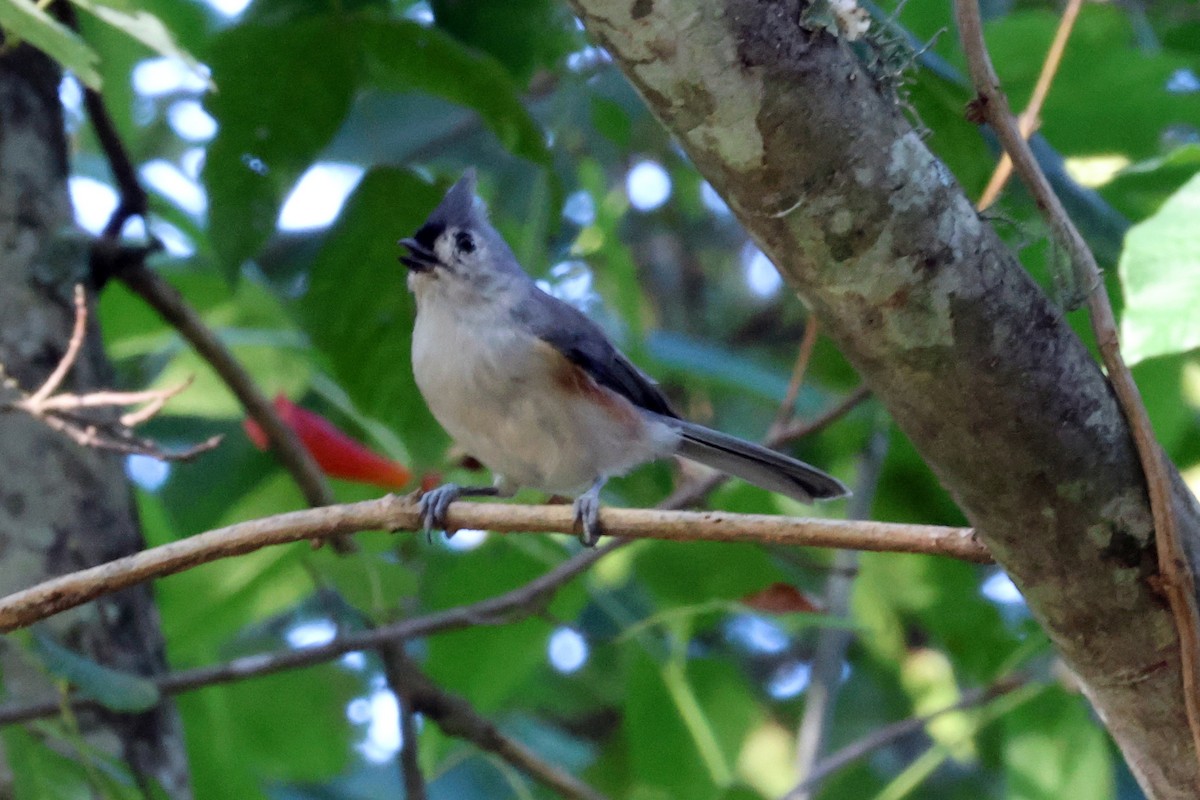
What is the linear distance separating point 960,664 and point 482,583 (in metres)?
1.07

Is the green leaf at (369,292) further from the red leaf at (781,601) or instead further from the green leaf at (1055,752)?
the green leaf at (1055,752)

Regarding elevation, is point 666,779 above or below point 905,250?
below

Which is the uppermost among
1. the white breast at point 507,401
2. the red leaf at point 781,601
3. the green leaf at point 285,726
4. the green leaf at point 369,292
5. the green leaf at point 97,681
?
the green leaf at point 369,292

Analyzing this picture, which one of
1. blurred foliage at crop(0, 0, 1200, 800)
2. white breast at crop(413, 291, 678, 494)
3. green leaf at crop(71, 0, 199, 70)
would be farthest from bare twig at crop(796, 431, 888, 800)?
green leaf at crop(71, 0, 199, 70)

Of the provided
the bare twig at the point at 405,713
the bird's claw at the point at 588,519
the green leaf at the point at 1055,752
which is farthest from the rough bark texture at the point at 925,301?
the bare twig at the point at 405,713

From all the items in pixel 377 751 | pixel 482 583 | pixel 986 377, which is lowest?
pixel 377 751

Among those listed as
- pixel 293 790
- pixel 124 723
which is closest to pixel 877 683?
pixel 293 790

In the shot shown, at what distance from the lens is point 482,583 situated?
2824 mm

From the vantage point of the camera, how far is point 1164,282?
4.78ft

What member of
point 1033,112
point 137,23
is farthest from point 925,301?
point 137,23

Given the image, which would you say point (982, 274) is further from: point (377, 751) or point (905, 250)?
point (377, 751)

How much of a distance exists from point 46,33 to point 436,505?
3.04ft

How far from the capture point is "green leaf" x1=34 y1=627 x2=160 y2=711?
1.93 meters

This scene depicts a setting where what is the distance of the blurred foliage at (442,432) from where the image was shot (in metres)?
2.27
